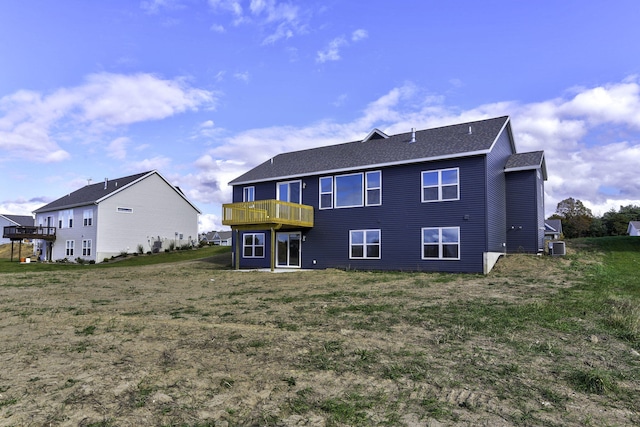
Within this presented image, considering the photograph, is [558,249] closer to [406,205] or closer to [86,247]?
[406,205]

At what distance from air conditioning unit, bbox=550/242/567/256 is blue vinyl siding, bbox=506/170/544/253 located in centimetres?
68

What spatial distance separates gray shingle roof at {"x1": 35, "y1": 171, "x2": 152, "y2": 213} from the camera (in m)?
38.0

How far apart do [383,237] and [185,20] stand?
1247 cm

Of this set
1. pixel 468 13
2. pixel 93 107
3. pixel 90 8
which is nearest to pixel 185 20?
pixel 90 8

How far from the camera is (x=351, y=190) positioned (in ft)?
71.3

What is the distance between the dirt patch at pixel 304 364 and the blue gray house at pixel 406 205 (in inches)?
322

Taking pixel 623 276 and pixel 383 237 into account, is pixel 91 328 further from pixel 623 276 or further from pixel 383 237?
pixel 623 276

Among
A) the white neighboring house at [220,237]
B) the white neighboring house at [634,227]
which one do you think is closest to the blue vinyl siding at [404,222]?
the white neighboring house at [634,227]

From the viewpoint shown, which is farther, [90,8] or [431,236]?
[431,236]

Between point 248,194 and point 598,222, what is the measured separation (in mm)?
58378

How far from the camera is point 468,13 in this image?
13.3 meters

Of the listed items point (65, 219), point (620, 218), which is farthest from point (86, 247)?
point (620, 218)

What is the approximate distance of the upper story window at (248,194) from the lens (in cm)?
2541

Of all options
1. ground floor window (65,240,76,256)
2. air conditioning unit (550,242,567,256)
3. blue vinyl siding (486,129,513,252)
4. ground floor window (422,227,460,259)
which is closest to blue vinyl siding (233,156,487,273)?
ground floor window (422,227,460,259)
